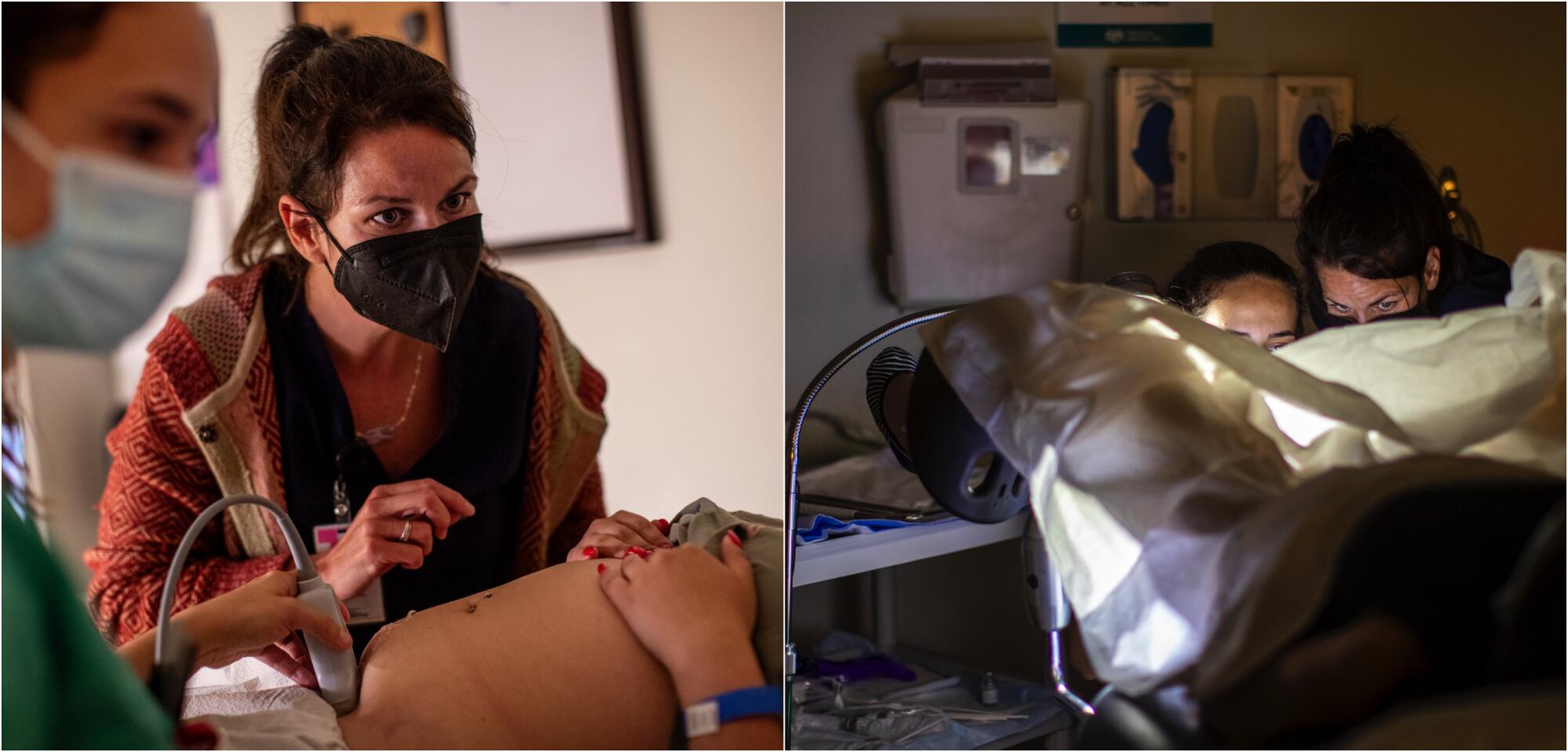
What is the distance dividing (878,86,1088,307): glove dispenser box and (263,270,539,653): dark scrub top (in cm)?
43

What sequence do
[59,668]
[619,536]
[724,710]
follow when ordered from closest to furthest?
[59,668] < [724,710] < [619,536]

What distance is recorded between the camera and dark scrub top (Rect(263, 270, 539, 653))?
1.13 m

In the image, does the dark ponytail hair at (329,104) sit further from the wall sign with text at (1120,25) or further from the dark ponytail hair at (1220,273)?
the dark ponytail hair at (1220,273)

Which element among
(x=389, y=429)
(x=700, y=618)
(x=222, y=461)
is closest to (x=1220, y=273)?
(x=700, y=618)

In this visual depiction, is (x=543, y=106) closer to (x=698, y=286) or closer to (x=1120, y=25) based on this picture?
(x=698, y=286)

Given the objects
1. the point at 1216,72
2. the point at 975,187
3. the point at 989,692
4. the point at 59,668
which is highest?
the point at 1216,72

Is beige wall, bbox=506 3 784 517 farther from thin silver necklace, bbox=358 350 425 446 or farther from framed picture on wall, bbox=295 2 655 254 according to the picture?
thin silver necklace, bbox=358 350 425 446

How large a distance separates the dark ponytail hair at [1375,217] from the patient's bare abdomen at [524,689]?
75 cm

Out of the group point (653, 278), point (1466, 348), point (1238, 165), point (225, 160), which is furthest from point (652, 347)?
point (1466, 348)

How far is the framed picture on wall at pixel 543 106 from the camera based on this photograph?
1.12 m

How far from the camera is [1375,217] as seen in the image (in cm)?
104

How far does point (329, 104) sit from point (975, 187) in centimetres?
67

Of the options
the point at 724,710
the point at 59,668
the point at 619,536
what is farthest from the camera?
the point at 619,536

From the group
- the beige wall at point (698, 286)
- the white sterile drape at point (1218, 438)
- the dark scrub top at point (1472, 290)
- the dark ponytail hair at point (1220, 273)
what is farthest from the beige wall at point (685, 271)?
the dark scrub top at point (1472, 290)
